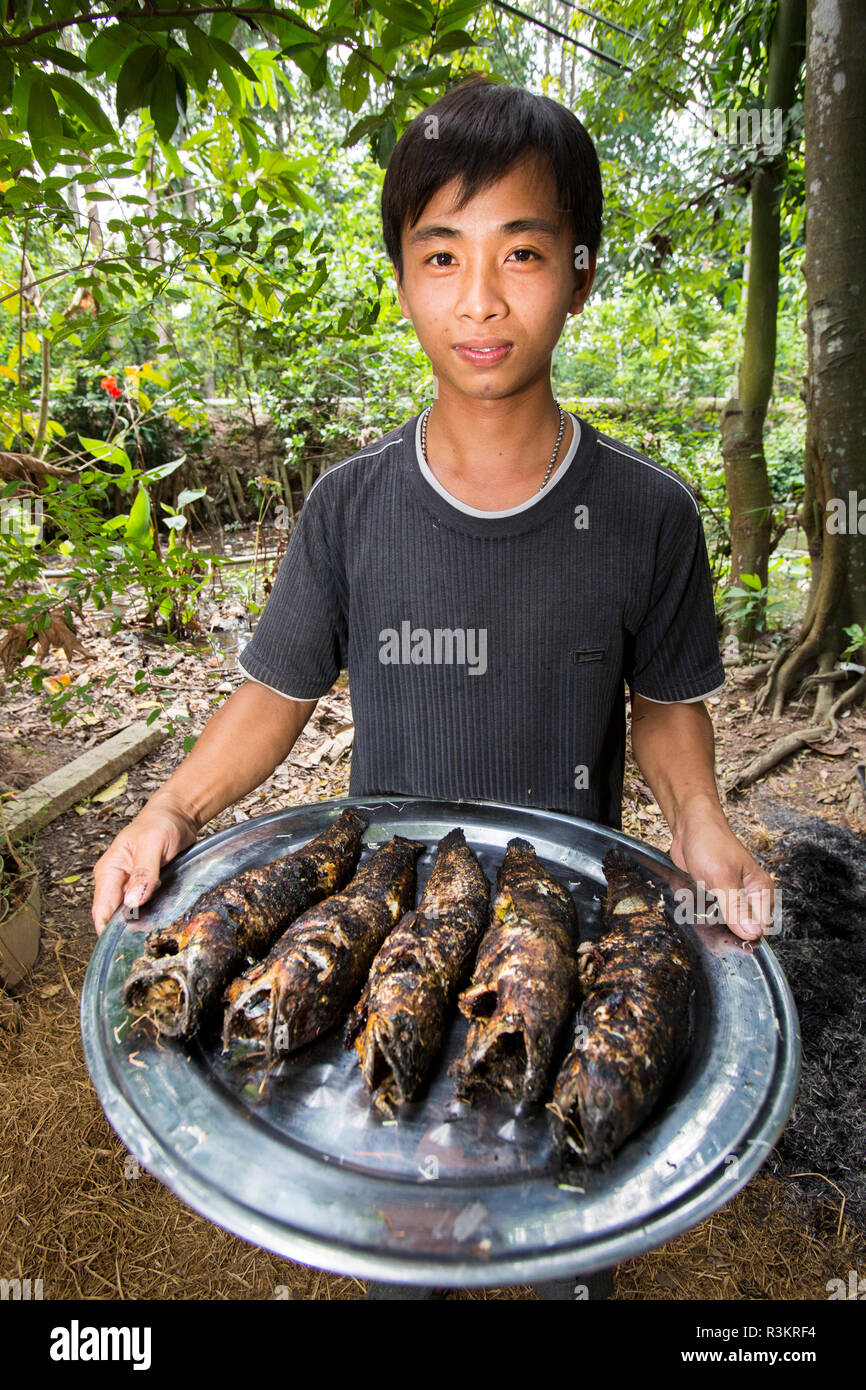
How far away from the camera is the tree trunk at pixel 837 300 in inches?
216

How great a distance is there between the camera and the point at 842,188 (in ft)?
18.4

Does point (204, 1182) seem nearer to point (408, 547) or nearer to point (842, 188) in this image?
point (408, 547)

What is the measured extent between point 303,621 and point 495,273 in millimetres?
1216

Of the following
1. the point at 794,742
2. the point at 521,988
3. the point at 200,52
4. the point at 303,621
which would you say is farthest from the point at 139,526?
the point at 794,742

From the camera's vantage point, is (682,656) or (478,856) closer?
(478,856)

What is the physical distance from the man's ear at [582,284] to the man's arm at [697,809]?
4.24 feet

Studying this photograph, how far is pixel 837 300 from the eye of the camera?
5.70 m

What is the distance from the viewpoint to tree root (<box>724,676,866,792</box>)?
590 cm

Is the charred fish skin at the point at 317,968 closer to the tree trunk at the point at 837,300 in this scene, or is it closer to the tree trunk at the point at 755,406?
the tree trunk at the point at 837,300

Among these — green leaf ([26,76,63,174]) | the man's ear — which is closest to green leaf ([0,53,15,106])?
green leaf ([26,76,63,174])

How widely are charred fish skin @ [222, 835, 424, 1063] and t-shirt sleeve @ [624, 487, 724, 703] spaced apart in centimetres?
113

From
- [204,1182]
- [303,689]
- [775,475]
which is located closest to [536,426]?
[303,689]

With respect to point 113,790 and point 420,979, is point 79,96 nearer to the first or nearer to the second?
point 420,979

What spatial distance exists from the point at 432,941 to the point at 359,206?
43.7ft
